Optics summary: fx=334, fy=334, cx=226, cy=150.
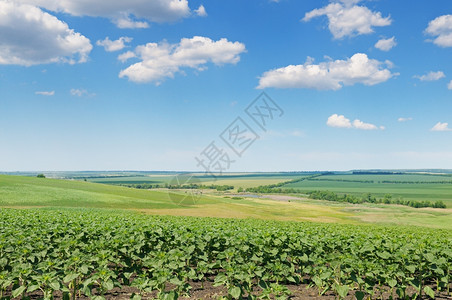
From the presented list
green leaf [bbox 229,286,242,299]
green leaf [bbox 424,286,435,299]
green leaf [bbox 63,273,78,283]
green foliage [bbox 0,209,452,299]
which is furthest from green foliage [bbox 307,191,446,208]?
green leaf [bbox 63,273,78,283]

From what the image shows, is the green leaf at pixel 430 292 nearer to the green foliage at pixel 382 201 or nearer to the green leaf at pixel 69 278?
the green leaf at pixel 69 278

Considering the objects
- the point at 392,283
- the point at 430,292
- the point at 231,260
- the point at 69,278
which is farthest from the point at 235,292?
the point at 430,292

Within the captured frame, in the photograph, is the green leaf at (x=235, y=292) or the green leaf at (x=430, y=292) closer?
the green leaf at (x=235, y=292)

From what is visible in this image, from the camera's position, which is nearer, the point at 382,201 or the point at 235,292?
the point at 235,292

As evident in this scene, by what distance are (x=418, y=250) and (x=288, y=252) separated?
12.5 ft

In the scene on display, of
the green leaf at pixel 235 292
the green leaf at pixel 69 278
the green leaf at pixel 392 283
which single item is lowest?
the green leaf at pixel 392 283

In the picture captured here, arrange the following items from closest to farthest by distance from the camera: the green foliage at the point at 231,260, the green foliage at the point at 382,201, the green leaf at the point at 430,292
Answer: the green foliage at the point at 231,260 → the green leaf at the point at 430,292 → the green foliage at the point at 382,201

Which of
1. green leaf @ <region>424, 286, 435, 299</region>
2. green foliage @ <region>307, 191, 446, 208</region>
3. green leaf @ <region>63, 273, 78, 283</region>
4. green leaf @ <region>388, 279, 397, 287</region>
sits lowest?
green foliage @ <region>307, 191, 446, 208</region>

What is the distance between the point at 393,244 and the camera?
10.5 meters

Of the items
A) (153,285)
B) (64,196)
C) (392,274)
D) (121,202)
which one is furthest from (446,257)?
(64,196)

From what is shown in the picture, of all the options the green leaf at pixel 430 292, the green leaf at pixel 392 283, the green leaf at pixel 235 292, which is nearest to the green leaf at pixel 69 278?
the green leaf at pixel 235 292

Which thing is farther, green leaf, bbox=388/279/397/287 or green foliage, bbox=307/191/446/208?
green foliage, bbox=307/191/446/208

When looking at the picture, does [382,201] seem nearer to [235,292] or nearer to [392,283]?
[392,283]

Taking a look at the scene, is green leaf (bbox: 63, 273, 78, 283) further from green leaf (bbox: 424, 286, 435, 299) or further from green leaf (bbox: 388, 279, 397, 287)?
green leaf (bbox: 424, 286, 435, 299)
